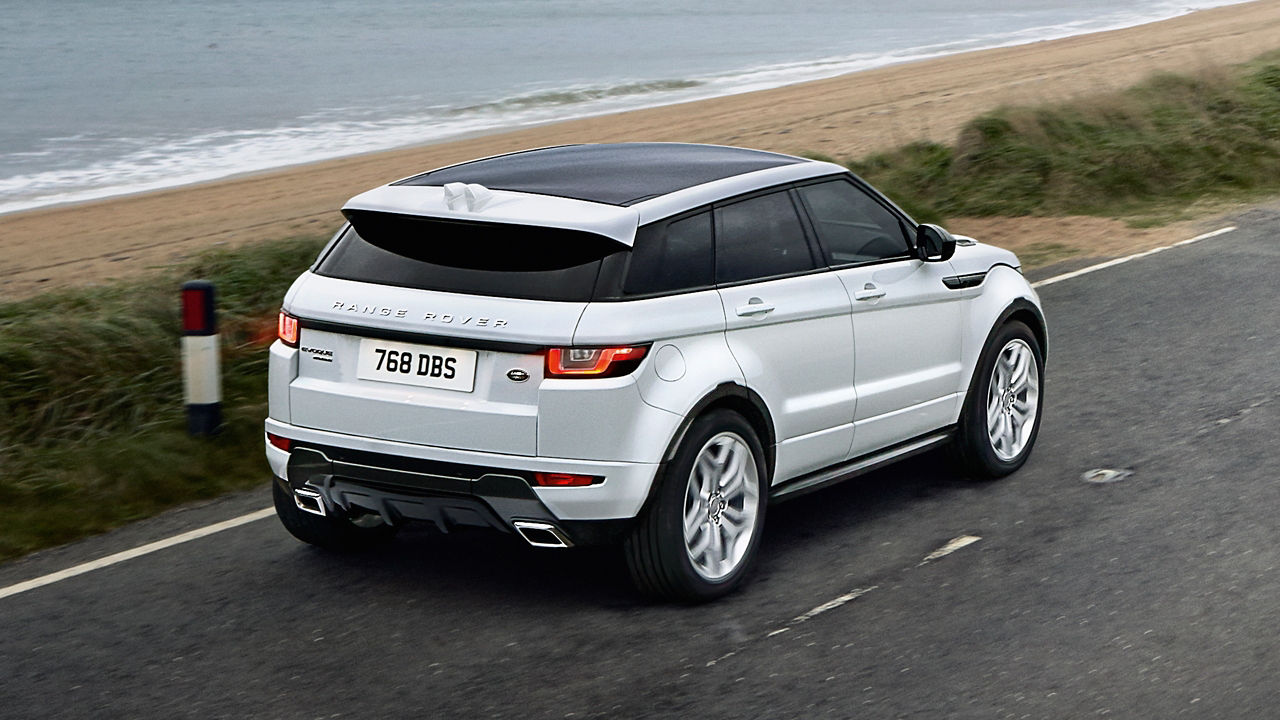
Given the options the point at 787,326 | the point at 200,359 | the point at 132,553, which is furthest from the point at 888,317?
the point at 200,359

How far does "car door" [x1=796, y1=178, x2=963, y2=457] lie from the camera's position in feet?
22.2

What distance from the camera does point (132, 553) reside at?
279 inches

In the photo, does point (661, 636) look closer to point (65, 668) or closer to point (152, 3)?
point (65, 668)

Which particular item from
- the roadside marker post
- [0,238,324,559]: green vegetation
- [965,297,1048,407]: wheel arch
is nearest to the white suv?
[965,297,1048,407]: wheel arch

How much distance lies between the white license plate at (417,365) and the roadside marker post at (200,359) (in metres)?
2.93

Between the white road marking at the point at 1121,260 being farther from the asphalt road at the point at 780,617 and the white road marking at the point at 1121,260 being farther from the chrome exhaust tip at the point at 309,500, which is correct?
the chrome exhaust tip at the point at 309,500

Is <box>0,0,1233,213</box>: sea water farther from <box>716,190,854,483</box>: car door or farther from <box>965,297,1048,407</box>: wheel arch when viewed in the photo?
<box>716,190,854,483</box>: car door

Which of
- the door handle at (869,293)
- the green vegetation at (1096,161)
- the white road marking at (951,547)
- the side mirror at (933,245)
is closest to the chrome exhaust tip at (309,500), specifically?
the door handle at (869,293)

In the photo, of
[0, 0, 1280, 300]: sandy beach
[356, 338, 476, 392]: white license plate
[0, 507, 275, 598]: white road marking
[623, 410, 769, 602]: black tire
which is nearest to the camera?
[356, 338, 476, 392]: white license plate

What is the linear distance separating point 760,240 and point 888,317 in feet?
2.72

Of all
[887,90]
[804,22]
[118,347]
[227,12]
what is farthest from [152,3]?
[118,347]

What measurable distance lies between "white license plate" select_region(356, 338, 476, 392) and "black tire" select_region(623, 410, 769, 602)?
79 cm

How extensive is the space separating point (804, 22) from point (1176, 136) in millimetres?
53729

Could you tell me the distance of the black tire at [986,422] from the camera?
7.51 metres
